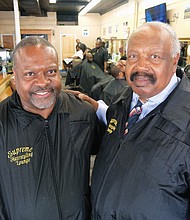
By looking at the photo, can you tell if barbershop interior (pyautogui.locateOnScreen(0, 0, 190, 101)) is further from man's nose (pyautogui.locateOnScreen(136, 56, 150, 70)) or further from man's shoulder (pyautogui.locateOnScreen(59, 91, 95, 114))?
man's nose (pyautogui.locateOnScreen(136, 56, 150, 70))

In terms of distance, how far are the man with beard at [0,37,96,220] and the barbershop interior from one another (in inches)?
25.1

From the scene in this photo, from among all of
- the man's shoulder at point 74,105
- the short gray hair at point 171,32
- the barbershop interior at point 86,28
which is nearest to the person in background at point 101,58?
the barbershop interior at point 86,28

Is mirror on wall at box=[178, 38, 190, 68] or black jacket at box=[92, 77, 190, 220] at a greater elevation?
mirror on wall at box=[178, 38, 190, 68]

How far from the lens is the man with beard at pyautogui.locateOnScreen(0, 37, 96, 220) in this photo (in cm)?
133

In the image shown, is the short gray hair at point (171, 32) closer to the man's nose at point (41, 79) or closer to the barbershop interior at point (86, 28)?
the man's nose at point (41, 79)

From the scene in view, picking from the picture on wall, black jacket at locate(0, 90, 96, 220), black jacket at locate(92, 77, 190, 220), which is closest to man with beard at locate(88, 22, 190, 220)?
black jacket at locate(92, 77, 190, 220)

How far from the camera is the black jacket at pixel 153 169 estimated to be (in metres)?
1.10

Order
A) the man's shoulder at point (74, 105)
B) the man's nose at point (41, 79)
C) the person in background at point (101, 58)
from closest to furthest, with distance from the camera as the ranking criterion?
the man's nose at point (41, 79) < the man's shoulder at point (74, 105) < the person in background at point (101, 58)

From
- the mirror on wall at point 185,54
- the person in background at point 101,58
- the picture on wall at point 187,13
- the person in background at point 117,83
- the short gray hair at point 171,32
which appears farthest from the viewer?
the person in background at point 101,58

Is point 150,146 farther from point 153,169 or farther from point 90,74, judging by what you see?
point 90,74

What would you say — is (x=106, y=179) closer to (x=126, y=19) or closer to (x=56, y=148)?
(x=56, y=148)

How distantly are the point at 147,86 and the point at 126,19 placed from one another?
7886 millimetres

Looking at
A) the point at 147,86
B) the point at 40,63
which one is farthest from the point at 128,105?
the point at 40,63

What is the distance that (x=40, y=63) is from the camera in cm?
134
